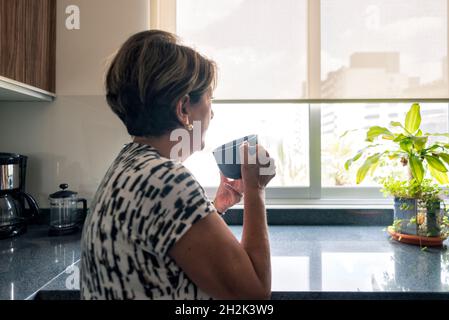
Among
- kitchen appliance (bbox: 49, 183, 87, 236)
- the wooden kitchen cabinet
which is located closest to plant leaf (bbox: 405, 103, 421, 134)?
kitchen appliance (bbox: 49, 183, 87, 236)

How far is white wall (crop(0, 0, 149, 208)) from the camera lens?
4.52 ft

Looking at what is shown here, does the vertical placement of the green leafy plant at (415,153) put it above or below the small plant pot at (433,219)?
above

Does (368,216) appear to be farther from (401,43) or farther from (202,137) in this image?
(202,137)

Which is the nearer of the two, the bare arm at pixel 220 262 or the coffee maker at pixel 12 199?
the bare arm at pixel 220 262

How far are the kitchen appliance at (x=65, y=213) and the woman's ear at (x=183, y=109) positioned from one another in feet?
2.82

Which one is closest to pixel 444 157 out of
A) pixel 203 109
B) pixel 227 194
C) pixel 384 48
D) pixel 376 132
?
pixel 376 132

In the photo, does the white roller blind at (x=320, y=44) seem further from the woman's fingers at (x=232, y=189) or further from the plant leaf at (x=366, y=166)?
the woman's fingers at (x=232, y=189)

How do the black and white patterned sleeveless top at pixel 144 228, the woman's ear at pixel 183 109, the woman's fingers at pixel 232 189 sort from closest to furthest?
the black and white patterned sleeveless top at pixel 144 228, the woman's ear at pixel 183 109, the woman's fingers at pixel 232 189

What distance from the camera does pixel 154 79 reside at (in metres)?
0.57

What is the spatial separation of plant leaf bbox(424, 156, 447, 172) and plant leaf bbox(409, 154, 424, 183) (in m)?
0.04

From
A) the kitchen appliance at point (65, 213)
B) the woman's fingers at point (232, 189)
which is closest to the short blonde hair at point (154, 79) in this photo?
the woman's fingers at point (232, 189)

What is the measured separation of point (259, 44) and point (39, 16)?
98cm

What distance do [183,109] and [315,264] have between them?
2.15 feet

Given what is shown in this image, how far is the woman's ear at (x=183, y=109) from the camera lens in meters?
0.60
